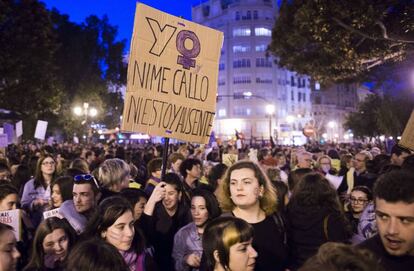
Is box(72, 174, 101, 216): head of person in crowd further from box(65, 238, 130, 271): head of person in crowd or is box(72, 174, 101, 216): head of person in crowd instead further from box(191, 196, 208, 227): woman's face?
box(65, 238, 130, 271): head of person in crowd

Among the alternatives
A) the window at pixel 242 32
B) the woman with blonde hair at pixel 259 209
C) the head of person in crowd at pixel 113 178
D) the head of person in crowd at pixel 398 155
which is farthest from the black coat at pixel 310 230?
the window at pixel 242 32

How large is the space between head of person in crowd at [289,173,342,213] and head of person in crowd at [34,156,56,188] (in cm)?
465

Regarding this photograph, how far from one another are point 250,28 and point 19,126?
6591cm

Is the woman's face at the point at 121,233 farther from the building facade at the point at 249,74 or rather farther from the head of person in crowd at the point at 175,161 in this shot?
the building facade at the point at 249,74

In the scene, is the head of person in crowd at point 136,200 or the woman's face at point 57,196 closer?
the head of person in crowd at point 136,200

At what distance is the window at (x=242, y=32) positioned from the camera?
78625 mm

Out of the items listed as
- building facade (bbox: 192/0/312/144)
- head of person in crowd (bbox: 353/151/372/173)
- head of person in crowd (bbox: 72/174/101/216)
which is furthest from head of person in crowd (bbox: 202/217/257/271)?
building facade (bbox: 192/0/312/144)

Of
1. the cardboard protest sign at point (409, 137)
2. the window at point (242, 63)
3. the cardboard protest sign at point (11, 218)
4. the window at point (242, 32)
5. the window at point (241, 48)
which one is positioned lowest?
the cardboard protest sign at point (11, 218)

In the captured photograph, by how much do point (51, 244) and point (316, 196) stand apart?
8.58 feet

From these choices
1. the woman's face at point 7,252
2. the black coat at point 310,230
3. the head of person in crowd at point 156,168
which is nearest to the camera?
the woman's face at point 7,252

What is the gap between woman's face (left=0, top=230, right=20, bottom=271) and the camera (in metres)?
2.88

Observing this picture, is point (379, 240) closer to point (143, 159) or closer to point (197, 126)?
point (197, 126)

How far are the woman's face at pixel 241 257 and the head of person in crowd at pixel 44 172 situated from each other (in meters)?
5.05

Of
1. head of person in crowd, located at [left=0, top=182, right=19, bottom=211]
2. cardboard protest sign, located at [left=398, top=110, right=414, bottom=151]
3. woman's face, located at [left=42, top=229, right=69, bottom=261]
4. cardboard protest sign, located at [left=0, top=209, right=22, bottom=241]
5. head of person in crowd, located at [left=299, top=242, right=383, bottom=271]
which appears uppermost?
cardboard protest sign, located at [left=398, top=110, right=414, bottom=151]
